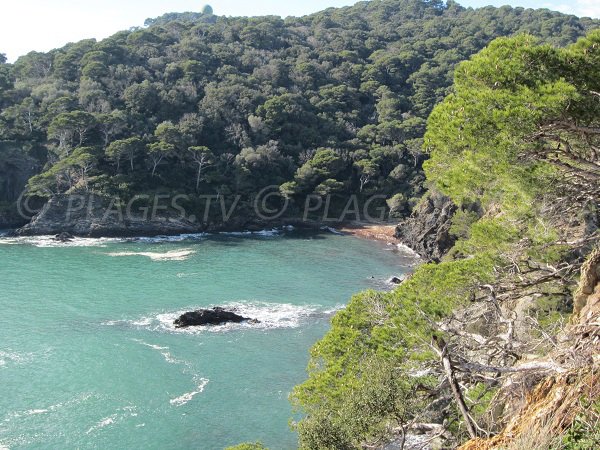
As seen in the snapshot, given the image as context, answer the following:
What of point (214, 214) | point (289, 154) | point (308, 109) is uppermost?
point (308, 109)

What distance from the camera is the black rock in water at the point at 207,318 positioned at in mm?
28594

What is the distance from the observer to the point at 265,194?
57.4m

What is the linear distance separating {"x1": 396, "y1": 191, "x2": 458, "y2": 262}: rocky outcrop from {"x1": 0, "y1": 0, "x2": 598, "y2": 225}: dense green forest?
19.8 feet

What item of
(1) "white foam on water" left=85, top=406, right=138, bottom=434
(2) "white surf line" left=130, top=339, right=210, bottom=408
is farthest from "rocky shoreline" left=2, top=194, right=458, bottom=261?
(1) "white foam on water" left=85, top=406, right=138, bottom=434

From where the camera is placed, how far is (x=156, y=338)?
87.7 feet

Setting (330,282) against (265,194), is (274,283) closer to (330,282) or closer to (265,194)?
(330,282)

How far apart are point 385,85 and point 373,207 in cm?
2305

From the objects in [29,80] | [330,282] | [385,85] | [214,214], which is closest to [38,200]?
[214,214]

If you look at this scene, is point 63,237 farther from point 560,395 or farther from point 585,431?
point 585,431

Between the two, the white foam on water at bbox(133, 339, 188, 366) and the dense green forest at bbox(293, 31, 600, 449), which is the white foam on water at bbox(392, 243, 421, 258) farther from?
the dense green forest at bbox(293, 31, 600, 449)

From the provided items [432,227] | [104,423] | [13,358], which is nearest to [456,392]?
[104,423]
